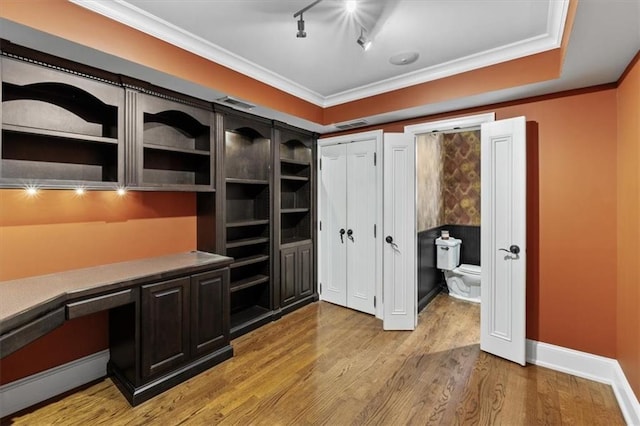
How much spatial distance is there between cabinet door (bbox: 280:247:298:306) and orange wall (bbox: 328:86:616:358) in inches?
102

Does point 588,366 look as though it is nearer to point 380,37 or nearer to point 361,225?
point 361,225

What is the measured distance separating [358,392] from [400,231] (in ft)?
5.66

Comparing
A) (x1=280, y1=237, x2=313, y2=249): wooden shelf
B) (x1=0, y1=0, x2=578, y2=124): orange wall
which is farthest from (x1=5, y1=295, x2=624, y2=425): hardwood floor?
(x1=0, y1=0, x2=578, y2=124): orange wall

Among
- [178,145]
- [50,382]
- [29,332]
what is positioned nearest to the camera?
[29,332]

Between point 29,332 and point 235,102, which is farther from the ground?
point 235,102

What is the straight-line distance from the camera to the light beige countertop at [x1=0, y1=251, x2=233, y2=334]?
→ 5.16 ft

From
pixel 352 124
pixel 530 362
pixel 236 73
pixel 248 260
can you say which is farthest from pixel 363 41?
pixel 530 362

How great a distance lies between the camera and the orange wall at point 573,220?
2.42 meters

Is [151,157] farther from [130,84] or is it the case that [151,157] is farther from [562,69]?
[562,69]

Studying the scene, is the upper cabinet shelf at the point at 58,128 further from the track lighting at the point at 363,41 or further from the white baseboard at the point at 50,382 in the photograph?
the track lighting at the point at 363,41

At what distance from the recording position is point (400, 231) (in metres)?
3.39

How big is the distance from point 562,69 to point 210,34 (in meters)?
2.66

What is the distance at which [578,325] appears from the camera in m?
2.54

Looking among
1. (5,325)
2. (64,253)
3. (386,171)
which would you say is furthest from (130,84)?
→ (386,171)
